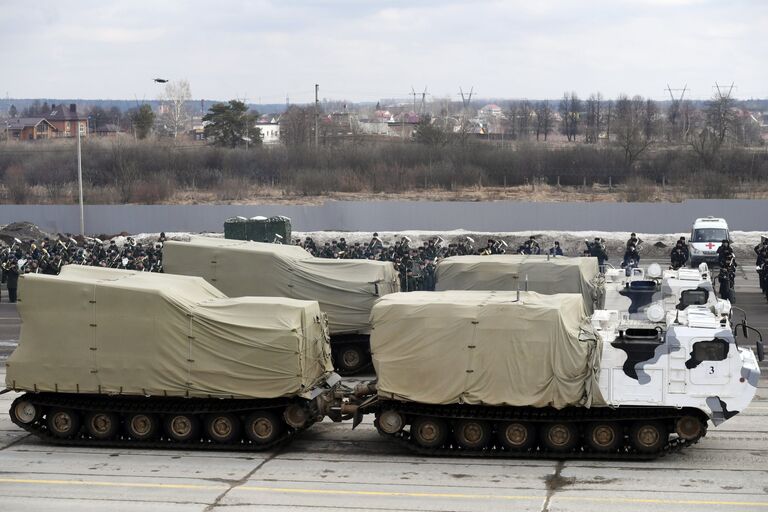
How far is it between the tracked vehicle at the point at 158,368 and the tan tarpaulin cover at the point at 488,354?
143 centimetres

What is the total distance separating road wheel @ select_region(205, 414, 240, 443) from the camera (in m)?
16.6

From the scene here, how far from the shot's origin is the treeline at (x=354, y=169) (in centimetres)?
6756

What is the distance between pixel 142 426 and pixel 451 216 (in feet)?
115

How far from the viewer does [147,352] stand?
16.6 meters

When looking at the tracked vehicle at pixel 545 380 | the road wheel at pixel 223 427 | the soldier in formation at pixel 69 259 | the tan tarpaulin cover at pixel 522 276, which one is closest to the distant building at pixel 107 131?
the soldier in formation at pixel 69 259

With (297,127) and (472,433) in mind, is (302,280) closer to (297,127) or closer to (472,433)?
(472,433)

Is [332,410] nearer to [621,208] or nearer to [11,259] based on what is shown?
[11,259]

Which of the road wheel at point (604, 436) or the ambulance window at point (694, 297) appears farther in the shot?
the ambulance window at point (694, 297)

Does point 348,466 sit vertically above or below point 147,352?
below

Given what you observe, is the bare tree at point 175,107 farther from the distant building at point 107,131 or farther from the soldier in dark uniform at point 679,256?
the soldier in dark uniform at point 679,256

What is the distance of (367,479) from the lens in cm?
1507

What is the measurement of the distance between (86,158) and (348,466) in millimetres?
63995

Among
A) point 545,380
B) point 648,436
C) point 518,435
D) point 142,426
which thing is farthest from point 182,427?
point 648,436

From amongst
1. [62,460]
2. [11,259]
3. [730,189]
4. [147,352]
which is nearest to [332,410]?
[147,352]
